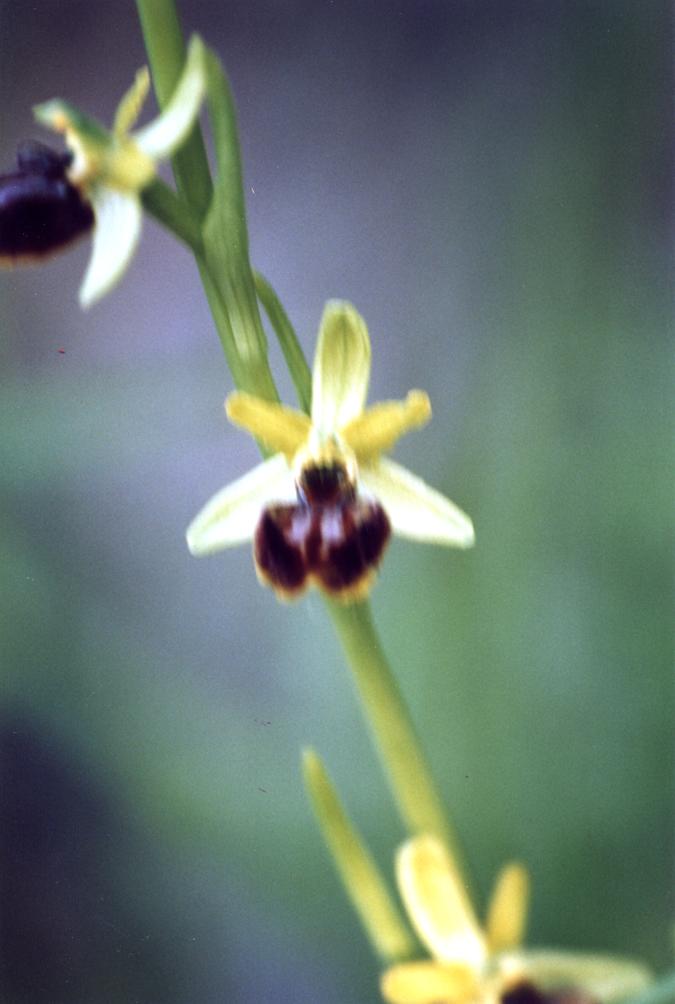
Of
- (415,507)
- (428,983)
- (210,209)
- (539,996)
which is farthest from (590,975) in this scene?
(210,209)

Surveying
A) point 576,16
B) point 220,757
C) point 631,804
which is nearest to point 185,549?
point 220,757

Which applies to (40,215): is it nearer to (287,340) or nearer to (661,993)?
(287,340)

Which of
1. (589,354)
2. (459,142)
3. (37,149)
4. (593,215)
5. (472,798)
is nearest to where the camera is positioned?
(37,149)

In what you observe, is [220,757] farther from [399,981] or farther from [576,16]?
[576,16]

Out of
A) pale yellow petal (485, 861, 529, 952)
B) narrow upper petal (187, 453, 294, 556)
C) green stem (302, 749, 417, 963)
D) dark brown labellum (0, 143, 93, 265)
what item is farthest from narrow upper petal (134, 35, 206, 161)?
pale yellow petal (485, 861, 529, 952)

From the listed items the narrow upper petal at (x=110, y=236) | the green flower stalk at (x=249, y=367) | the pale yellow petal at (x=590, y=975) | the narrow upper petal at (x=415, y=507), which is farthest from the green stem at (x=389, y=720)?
the narrow upper petal at (x=110, y=236)
